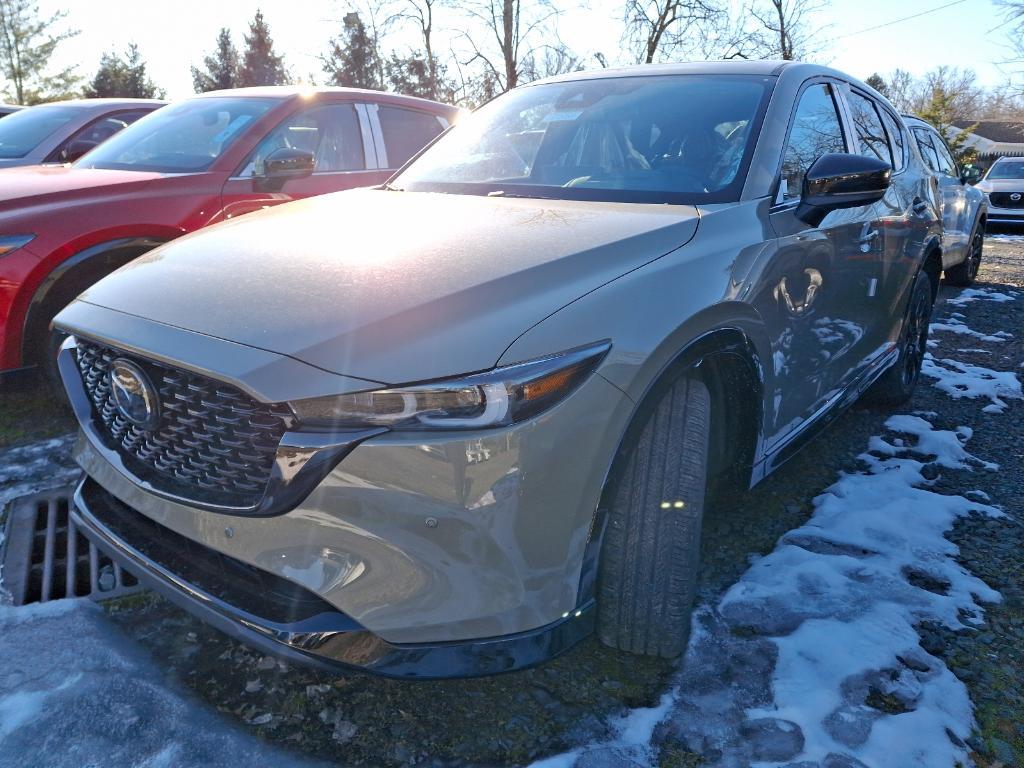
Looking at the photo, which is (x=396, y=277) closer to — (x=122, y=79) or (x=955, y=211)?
(x=955, y=211)

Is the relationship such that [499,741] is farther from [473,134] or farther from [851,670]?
[473,134]

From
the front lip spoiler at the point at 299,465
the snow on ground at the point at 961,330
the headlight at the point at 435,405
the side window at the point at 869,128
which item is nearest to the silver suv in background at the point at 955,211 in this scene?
the snow on ground at the point at 961,330

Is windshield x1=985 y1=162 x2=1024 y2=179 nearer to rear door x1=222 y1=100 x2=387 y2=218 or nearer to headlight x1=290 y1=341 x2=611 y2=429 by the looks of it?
rear door x1=222 y1=100 x2=387 y2=218

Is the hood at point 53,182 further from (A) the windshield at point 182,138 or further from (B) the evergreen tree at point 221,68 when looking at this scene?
(B) the evergreen tree at point 221,68

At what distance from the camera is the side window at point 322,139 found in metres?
4.46

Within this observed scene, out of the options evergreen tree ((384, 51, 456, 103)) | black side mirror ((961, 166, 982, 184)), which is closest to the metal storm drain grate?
black side mirror ((961, 166, 982, 184))

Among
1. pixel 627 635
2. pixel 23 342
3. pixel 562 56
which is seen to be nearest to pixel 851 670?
pixel 627 635

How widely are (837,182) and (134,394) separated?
7.33ft

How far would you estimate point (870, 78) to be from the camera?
1999 inches

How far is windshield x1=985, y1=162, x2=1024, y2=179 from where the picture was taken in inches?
683

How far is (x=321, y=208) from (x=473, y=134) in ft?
2.93

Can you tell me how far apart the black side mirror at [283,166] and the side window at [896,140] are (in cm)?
303

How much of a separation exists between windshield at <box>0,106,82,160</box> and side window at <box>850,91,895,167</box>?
5.80m

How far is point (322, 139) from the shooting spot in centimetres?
486
